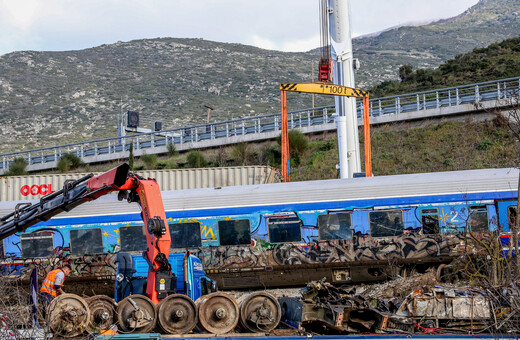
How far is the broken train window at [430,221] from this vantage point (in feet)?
59.0

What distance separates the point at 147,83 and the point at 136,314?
284 feet

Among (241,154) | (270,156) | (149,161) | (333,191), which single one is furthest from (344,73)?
(149,161)

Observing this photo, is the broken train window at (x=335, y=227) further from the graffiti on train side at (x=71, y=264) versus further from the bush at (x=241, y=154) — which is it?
the bush at (x=241, y=154)

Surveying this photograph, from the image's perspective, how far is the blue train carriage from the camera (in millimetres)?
17922

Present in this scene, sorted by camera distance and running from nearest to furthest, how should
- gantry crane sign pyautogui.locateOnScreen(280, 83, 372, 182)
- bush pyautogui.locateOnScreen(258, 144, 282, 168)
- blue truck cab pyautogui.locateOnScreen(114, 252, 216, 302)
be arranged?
blue truck cab pyautogui.locateOnScreen(114, 252, 216, 302) → gantry crane sign pyautogui.locateOnScreen(280, 83, 372, 182) → bush pyautogui.locateOnScreen(258, 144, 282, 168)

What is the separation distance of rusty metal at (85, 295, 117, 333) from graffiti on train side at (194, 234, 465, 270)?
530 cm

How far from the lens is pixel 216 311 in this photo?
528 inches

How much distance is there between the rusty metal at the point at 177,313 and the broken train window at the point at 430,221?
7.69 m

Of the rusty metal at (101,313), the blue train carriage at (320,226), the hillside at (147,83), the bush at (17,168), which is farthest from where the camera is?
the hillside at (147,83)

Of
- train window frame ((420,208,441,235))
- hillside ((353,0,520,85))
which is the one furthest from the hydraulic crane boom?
hillside ((353,0,520,85))

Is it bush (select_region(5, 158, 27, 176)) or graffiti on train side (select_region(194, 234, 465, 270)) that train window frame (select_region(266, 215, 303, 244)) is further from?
bush (select_region(5, 158, 27, 176))

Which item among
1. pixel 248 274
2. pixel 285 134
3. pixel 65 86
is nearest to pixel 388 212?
pixel 248 274

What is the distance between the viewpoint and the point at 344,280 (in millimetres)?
18156

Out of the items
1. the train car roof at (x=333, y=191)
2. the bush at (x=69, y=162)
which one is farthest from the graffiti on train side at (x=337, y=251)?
the bush at (x=69, y=162)
